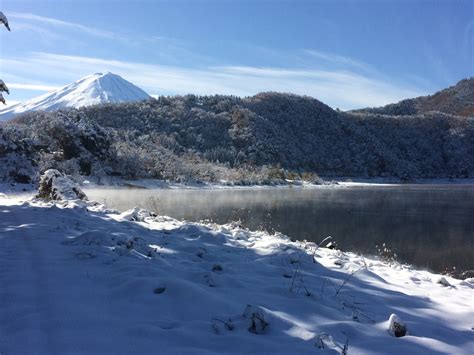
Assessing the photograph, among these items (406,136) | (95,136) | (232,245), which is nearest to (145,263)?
(232,245)

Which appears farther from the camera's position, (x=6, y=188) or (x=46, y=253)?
(x=6, y=188)

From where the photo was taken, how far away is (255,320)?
10.4 feet

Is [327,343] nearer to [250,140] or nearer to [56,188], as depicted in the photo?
[56,188]

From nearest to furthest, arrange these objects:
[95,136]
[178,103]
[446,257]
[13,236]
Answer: [13,236], [446,257], [95,136], [178,103]

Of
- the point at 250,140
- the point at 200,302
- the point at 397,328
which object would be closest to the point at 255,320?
the point at 200,302

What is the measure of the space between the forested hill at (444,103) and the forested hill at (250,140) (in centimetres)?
4715

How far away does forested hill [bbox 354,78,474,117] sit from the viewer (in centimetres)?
16625

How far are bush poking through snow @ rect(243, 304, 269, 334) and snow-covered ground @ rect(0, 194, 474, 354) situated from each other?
0.01m

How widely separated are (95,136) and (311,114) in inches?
3057

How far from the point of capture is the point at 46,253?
507 cm

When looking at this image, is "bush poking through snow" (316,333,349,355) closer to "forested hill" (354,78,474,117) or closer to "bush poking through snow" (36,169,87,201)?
"bush poking through snow" (36,169,87,201)

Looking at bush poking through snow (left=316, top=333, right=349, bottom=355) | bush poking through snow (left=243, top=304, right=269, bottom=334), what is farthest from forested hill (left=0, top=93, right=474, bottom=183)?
bush poking through snow (left=316, top=333, right=349, bottom=355)

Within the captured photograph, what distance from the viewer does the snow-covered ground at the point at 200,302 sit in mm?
2836

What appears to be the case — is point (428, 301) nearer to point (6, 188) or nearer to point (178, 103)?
point (6, 188)
